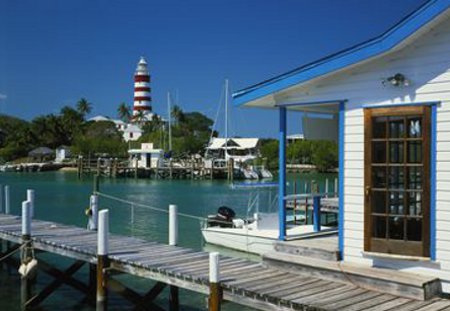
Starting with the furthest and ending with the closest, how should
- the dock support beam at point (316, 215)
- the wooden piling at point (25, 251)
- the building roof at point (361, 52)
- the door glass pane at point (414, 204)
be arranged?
1. the wooden piling at point (25, 251)
2. the dock support beam at point (316, 215)
3. the door glass pane at point (414, 204)
4. the building roof at point (361, 52)

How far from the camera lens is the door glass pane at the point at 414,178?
896 centimetres

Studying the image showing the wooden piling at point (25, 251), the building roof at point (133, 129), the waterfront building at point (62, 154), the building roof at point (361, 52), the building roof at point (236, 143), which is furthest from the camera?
the building roof at point (133, 129)

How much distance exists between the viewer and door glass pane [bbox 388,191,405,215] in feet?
29.9

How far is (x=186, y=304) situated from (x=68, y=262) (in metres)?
6.65

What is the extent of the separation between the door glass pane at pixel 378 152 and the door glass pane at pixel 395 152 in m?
0.11

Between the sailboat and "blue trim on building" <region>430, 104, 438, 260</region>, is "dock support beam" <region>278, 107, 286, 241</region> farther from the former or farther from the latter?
the sailboat

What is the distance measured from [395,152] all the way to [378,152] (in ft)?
0.89

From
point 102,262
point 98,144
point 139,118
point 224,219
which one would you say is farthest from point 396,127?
point 139,118

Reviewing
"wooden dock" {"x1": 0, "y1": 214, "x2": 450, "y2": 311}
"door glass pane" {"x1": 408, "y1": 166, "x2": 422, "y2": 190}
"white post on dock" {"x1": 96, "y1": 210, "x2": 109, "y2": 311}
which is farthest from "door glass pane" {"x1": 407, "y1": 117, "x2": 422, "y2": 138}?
"white post on dock" {"x1": 96, "y1": 210, "x2": 109, "y2": 311}

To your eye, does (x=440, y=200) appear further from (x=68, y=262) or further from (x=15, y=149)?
(x=15, y=149)

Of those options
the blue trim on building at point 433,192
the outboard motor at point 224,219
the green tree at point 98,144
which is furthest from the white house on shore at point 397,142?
the green tree at point 98,144

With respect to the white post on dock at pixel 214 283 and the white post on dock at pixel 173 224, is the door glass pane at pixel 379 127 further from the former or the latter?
the white post on dock at pixel 173 224

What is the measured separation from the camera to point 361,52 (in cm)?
943

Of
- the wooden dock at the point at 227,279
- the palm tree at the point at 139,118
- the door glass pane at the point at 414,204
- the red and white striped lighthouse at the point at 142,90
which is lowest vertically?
the wooden dock at the point at 227,279
